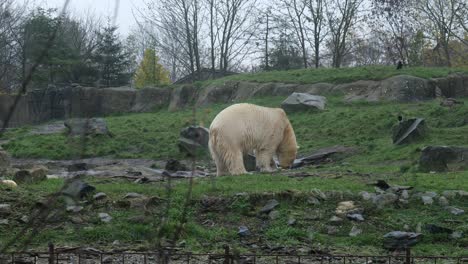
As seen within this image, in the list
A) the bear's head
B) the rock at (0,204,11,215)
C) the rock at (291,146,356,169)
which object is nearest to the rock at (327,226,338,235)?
the rock at (0,204,11,215)

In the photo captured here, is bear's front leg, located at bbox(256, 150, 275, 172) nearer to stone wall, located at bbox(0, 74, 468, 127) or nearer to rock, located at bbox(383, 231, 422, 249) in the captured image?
rock, located at bbox(383, 231, 422, 249)

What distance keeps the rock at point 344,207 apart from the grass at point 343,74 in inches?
778

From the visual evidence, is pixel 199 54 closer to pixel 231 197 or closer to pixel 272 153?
pixel 272 153

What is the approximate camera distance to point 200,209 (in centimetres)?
1198

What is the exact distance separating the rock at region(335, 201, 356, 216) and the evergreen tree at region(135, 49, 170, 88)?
112 feet

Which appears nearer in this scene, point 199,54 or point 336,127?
point 336,127

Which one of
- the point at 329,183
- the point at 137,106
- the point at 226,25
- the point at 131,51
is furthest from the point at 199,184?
the point at 226,25

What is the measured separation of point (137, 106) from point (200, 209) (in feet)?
81.9

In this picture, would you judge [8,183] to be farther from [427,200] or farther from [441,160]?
[441,160]

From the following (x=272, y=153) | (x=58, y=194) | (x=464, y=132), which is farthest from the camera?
(x=464, y=132)

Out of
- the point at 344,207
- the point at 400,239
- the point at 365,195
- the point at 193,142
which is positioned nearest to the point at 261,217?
the point at 344,207

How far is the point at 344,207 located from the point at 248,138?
5.42 m

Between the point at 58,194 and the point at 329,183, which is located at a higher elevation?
the point at 58,194

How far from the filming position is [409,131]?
21.3 m
